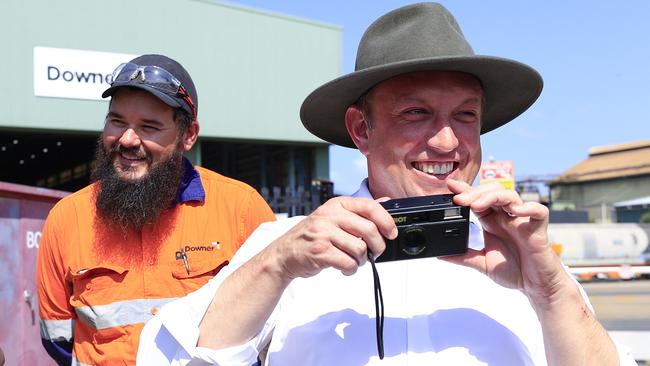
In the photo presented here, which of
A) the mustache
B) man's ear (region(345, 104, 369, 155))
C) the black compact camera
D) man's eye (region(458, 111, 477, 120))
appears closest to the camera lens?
the black compact camera

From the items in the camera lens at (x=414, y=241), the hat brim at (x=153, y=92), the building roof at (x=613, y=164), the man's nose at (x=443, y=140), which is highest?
the building roof at (x=613, y=164)

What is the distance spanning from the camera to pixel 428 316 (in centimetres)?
176

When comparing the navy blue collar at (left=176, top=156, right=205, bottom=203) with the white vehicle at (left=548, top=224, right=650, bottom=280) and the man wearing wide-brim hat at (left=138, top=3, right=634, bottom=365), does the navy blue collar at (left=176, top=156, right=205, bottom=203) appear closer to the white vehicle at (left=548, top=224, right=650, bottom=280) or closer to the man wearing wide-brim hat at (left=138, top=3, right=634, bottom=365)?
the man wearing wide-brim hat at (left=138, top=3, right=634, bottom=365)

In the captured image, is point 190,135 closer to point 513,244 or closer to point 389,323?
point 389,323

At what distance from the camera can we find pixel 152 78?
108 inches

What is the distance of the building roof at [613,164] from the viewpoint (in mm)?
58156

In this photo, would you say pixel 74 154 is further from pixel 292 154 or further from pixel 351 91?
pixel 351 91

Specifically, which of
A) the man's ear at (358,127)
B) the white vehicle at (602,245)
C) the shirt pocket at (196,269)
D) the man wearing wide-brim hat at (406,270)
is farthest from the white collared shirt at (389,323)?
the white vehicle at (602,245)

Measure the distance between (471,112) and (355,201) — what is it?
25.2 inches

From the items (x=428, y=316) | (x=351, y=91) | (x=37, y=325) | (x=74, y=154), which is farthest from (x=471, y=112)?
(x=74, y=154)

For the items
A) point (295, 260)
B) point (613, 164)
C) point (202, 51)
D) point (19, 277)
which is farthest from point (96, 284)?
point (613, 164)

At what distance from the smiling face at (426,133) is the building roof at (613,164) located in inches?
2443

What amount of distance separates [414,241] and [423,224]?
5 centimetres

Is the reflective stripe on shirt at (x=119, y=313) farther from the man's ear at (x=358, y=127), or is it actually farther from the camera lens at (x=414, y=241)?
the camera lens at (x=414, y=241)
